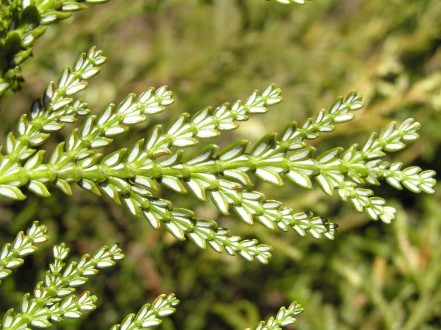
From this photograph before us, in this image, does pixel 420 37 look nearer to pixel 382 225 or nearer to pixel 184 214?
pixel 382 225

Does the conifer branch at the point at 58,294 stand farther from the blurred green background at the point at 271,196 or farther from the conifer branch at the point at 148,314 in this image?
the blurred green background at the point at 271,196

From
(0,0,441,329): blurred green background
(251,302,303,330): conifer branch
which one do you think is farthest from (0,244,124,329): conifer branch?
(0,0,441,329): blurred green background

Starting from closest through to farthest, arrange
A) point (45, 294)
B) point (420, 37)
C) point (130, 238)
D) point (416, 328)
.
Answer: point (45, 294) < point (416, 328) < point (130, 238) < point (420, 37)

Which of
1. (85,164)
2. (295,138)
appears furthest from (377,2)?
(85,164)

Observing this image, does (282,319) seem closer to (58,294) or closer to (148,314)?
(148,314)

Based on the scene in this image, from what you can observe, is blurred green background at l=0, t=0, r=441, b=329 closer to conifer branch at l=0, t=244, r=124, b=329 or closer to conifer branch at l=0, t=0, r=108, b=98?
conifer branch at l=0, t=244, r=124, b=329

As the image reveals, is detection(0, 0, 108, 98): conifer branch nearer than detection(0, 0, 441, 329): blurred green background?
Yes

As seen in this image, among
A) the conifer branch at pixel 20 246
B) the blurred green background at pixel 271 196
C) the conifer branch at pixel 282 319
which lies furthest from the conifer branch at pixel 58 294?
the blurred green background at pixel 271 196

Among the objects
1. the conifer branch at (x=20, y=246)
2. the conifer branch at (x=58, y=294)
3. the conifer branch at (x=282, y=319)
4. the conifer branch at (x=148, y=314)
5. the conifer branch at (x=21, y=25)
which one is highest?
the conifer branch at (x=21, y=25)
